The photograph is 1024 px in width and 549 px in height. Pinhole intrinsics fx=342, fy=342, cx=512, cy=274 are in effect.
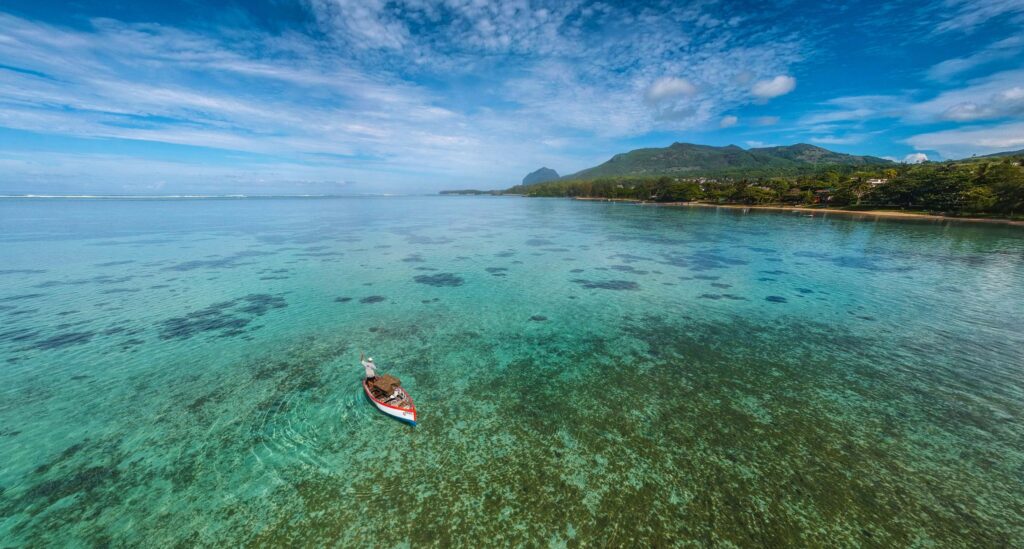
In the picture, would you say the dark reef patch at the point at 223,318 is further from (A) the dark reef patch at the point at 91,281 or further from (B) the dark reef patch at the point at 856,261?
(B) the dark reef patch at the point at 856,261

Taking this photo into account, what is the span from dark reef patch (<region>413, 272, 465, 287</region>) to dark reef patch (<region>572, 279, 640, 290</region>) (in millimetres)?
13270

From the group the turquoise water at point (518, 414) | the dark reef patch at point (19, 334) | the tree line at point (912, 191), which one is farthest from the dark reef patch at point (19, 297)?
the tree line at point (912, 191)

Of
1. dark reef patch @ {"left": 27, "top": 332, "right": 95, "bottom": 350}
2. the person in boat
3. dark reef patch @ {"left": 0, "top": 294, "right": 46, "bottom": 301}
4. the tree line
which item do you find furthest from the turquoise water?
the tree line

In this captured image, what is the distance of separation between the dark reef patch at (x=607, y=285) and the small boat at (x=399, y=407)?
23.9 metres

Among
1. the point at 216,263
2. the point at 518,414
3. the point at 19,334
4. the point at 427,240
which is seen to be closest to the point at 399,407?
the point at 518,414

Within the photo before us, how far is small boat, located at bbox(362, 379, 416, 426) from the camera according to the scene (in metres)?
15.1

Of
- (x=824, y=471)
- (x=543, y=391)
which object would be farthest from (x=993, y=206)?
(x=543, y=391)

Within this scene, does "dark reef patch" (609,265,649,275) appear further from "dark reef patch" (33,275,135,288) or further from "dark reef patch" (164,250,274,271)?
"dark reef patch" (33,275,135,288)

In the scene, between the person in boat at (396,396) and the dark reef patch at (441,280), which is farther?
the dark reef patch at (441,280)

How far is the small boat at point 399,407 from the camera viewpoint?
15.1 metres

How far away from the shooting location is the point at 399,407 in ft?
50.1

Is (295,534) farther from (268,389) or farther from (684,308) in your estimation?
(684,308)

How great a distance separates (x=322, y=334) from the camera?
24.2 metres

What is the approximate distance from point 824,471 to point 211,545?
67.9 feet
